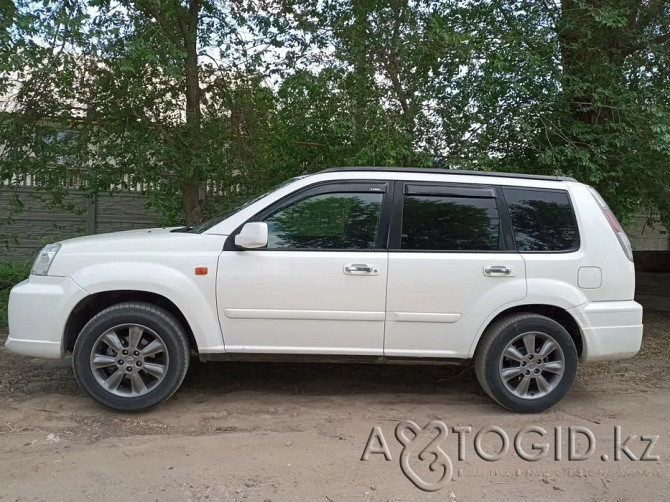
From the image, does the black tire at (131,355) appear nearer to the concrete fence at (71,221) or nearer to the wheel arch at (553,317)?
the wheel arch at (553,317)

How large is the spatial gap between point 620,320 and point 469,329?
124cm

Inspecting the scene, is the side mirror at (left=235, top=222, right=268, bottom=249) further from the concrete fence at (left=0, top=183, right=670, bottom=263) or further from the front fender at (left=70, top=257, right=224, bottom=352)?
the concrete fence at (left=0, top=183, right=670, bottom=263)

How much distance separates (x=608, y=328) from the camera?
4.54m

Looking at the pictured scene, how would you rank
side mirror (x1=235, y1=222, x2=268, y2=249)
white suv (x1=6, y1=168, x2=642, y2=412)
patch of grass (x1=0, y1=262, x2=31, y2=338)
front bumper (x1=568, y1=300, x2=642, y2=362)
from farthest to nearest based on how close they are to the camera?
patch of grass (x1=0, y1=262, x2=31, y2=338) → front bumper (x1=568, y1=300, x2=642, y2=362) → white suv (x1=6, y1=168, x2=642, y2=412) → side mirror (x1=235, y1=222, x2=268, y2=249)

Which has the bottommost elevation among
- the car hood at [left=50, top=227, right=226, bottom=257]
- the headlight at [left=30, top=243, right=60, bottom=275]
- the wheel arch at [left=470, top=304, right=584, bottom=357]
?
the wheel arch at [left=470, top=304, right=584, bottom=357]

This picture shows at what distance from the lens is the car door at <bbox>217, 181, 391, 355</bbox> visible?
4.32m

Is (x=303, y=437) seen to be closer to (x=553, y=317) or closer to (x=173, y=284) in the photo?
(x=173, y=284)

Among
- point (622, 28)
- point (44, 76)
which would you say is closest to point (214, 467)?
point (44, 76)

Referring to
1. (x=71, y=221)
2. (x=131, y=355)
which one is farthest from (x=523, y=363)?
(x=71, y=221)

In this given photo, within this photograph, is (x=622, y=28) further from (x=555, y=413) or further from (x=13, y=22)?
(x=13, y=22)

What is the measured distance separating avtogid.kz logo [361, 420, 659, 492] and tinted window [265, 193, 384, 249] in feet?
4.80

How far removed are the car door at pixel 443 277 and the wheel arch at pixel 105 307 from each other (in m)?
1.63

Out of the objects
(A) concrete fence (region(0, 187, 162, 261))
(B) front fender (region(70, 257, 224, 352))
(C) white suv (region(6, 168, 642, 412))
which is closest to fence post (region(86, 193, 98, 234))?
(A) concrete fence (region(0, 187, 162, 261))

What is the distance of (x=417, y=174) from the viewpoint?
4660mm
